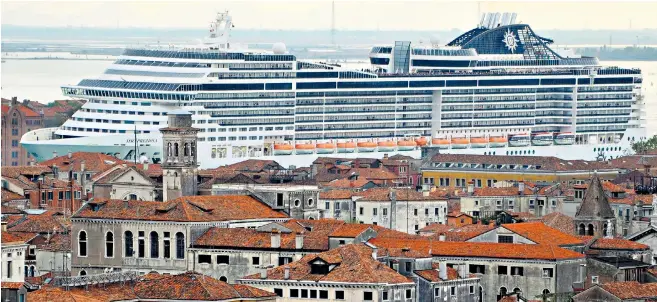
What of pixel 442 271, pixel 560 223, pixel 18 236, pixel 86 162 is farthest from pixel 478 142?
pixel 442 271

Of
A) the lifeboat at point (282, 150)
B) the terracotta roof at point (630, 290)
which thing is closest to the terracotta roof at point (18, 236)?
the terracotta roof at point (630, 290)

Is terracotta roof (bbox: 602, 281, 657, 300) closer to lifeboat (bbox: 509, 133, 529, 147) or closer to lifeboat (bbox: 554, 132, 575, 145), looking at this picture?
lifeboat (bbox: 509, 133, 529, 147)

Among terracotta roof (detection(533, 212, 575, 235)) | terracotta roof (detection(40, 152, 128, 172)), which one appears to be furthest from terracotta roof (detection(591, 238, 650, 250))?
terracotta roof (detection(40, 152, 128, 172))

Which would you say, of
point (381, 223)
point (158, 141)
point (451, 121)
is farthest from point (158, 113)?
point (381, 223)

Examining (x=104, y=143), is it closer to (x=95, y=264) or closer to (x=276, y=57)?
(x=276, y=57)

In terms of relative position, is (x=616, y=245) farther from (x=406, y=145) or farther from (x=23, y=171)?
(x=406, y=145)

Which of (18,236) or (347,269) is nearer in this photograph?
(347,269)

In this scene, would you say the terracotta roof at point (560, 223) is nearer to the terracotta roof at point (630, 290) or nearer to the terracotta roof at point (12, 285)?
the terracotta roof at point (630, 290)
